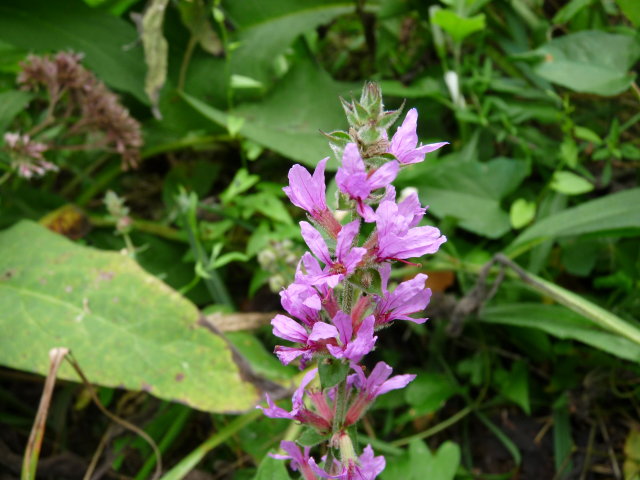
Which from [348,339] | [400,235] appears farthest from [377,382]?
[400,235]

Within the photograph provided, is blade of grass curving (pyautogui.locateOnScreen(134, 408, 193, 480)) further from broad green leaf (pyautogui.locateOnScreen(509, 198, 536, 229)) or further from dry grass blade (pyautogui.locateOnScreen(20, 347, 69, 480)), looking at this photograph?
broad green leaf (pyautogui.locateOnScreen(509, 198, 536, 229))

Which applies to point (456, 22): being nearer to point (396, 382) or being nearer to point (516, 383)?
point (516, 383)

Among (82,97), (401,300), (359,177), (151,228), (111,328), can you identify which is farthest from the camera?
(151,228)

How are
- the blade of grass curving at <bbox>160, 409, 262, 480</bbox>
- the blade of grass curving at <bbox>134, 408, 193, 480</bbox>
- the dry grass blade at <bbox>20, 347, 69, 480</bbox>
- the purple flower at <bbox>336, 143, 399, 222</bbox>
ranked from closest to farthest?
the purple flower at <bbox>336, 143, 399, 222</bbox>
the dry grass blade at <bbox>20, 347, 69, 480</bbox>
the blade of grass curving at <bbox>160, 409, 262, 480</bbox>
the blade of grass curving at <bbox>134, 408, 193, 480</bbox>

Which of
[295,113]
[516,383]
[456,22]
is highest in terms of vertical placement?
[456,22]

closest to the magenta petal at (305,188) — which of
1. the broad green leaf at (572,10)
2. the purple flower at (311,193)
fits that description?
the purple flower at (311,193)

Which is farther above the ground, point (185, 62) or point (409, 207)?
point (409, 207)

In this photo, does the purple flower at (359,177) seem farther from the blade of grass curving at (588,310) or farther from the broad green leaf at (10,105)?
the broad green leaf at (10,105)

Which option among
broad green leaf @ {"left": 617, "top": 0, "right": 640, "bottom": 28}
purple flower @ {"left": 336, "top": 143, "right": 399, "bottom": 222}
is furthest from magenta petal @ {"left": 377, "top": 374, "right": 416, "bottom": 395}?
broad green leaf @ {"left": 617, "top": 0, "right": 640, "bottom": 28}
